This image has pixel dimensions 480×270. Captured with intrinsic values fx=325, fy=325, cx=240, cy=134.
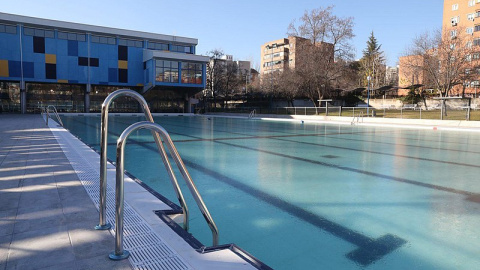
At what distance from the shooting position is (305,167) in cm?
799

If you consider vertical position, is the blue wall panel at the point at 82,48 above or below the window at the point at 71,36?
below

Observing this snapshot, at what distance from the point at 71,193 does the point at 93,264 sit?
94.5 inches

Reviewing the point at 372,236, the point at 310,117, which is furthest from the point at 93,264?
the point at 310,117

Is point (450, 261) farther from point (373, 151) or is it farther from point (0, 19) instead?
point (0, 19)

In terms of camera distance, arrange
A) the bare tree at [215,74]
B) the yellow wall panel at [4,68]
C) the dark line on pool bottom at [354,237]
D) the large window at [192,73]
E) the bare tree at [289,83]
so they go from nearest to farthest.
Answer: the dark line on pool bottom at [354,237] < the yellow wall panel at [4,68] < the bare tree at [289,83] < the large window at [192,73] < the bare tree at [215,74]

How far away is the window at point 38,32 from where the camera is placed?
36.9 metres

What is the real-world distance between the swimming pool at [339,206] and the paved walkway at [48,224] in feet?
4.20

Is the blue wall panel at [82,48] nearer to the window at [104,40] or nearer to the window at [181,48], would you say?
the window at [104,40]

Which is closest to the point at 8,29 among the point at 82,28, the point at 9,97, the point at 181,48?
the point at 82,28

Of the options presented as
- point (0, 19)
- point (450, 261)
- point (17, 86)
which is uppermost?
point (0, 19)

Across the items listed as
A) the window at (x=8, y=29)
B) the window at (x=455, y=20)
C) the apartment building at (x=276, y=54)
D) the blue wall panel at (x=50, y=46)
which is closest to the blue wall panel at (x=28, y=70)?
→ the blue wall panel at (x=50, y=46)

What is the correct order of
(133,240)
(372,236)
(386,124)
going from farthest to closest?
(386,124)
(372,236)
(133,240)

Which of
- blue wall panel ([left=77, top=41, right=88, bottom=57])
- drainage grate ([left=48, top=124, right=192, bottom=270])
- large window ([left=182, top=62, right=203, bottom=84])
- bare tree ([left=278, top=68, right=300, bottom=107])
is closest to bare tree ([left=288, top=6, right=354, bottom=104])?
bare tree ([left=278, top=68, right=300, bottom=107])

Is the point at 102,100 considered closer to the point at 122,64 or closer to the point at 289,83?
the point at 122,64
